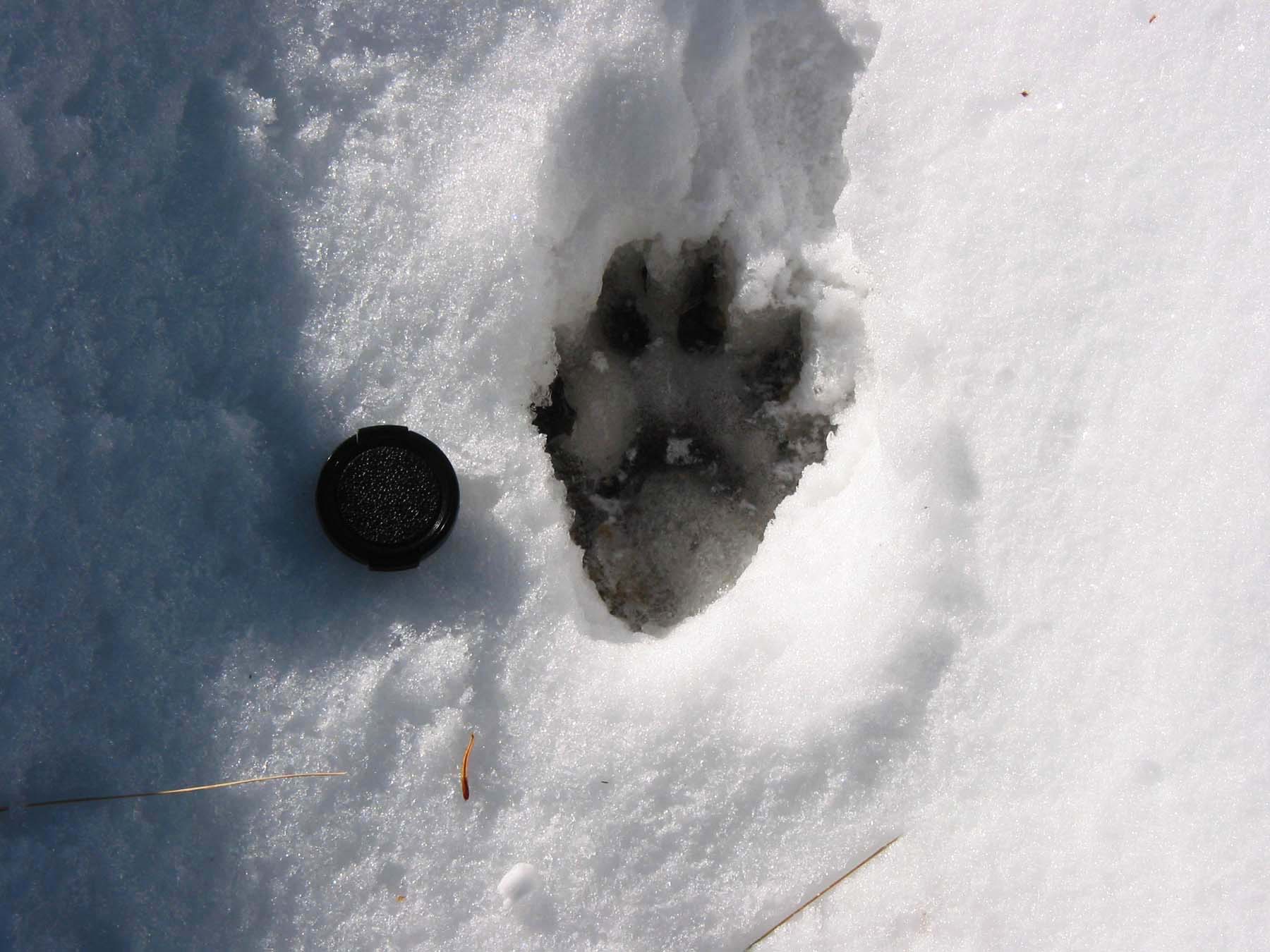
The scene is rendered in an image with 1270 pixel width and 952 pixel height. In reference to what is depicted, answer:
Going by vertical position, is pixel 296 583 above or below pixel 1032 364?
below

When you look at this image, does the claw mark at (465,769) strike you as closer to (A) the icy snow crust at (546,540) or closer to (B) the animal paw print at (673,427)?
(A) the icy snow crust at (546,540)

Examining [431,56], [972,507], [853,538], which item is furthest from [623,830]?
[431,56]

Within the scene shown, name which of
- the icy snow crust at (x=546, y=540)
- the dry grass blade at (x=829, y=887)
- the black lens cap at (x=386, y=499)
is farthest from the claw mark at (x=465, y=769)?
the dry grass blade at (x=829, y=887)

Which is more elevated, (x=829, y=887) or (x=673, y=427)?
(x=673, y=427)

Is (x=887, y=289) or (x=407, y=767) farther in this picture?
(x=887, y=289)

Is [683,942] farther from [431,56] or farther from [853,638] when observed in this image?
[431,56]

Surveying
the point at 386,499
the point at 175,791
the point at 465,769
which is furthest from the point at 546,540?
the point at 175,791

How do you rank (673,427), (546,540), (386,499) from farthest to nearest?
(673,427) → (546,540) → (386,499)

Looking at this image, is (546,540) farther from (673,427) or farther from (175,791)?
(175,791)
